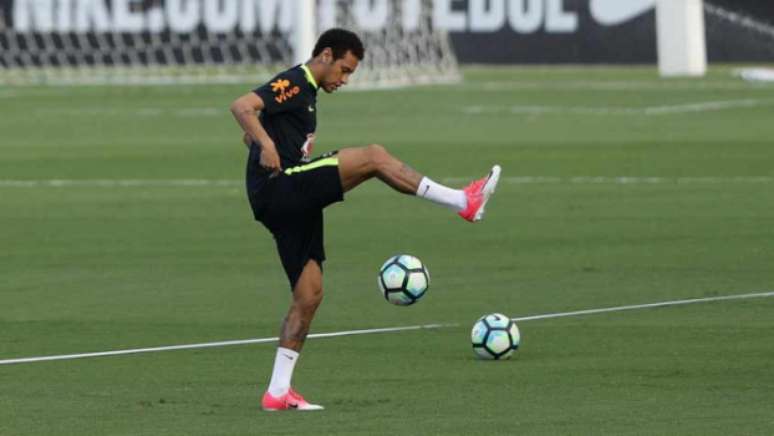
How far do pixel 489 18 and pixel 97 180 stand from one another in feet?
104

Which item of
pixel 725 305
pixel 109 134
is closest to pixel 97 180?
pixel 109 134

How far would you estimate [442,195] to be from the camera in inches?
450

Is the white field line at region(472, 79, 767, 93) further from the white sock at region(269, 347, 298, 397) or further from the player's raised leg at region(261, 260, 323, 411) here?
the white sock at region(269, 347, 298, 397)

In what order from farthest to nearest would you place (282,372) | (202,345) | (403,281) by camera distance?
(202,345)
(403,281)
(282,372)

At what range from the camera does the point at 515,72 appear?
58.4 meters

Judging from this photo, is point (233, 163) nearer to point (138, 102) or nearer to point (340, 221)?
point (340, 221)

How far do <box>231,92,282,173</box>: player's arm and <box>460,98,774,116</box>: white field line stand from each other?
95.1 ft

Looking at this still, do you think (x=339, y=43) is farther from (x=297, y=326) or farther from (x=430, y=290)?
(x=430, y=290)

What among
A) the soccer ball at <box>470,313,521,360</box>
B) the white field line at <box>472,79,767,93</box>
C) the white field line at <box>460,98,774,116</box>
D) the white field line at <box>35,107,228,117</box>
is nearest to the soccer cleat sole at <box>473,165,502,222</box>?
the soccer ball at <box>470,313,521,360</box>

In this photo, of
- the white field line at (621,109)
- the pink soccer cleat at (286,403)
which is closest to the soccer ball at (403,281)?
the pink soccer cleat at (286,403)

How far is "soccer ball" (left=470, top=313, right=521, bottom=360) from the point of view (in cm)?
1291

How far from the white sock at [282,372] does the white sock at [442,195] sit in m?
1.08

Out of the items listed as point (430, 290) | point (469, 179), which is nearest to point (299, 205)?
point (430, 290)

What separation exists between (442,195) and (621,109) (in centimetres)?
3020
